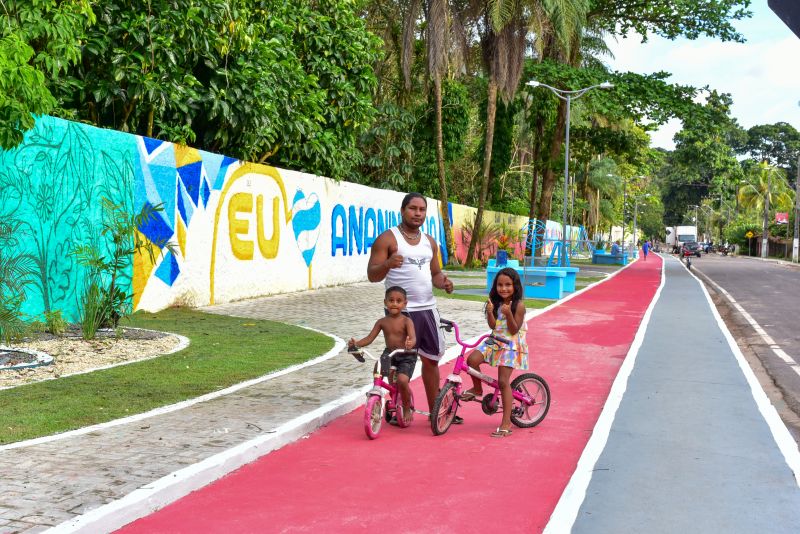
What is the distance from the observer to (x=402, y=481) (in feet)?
17.8

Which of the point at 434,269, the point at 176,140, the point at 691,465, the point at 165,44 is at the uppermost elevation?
the point at 165,44

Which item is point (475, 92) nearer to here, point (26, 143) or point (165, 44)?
point (165, 44)

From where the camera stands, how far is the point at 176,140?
15688 mm

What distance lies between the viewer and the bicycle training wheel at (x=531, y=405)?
6.97 m

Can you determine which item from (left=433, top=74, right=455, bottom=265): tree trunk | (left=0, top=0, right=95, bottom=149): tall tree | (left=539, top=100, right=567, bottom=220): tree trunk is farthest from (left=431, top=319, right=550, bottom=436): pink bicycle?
(left=539, top=100, right=567, bottom=220): tree trunk

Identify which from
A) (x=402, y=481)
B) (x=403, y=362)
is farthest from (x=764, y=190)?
(x=402, y=481)

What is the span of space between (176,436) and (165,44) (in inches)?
396

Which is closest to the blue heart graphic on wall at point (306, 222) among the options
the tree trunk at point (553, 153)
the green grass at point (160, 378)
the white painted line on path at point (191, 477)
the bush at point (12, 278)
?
the green grass at point (160, 378)

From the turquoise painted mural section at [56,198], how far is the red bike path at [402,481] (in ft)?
17.9

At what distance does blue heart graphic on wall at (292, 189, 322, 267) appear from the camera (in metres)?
19.4

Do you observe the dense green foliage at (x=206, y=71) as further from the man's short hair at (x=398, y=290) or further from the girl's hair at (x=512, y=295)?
the girl's hair at (x=512, y=295)

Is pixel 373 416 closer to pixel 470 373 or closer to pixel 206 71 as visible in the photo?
pixel 470 373

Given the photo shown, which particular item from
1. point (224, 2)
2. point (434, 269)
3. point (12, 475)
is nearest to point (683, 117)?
point (224, 2)

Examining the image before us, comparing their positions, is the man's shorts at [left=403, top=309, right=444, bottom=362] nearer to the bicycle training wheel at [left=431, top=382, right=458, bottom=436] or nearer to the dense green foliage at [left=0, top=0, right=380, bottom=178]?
the bicycle training wheel at [left=431, top=382, right=458, bottom=436]
